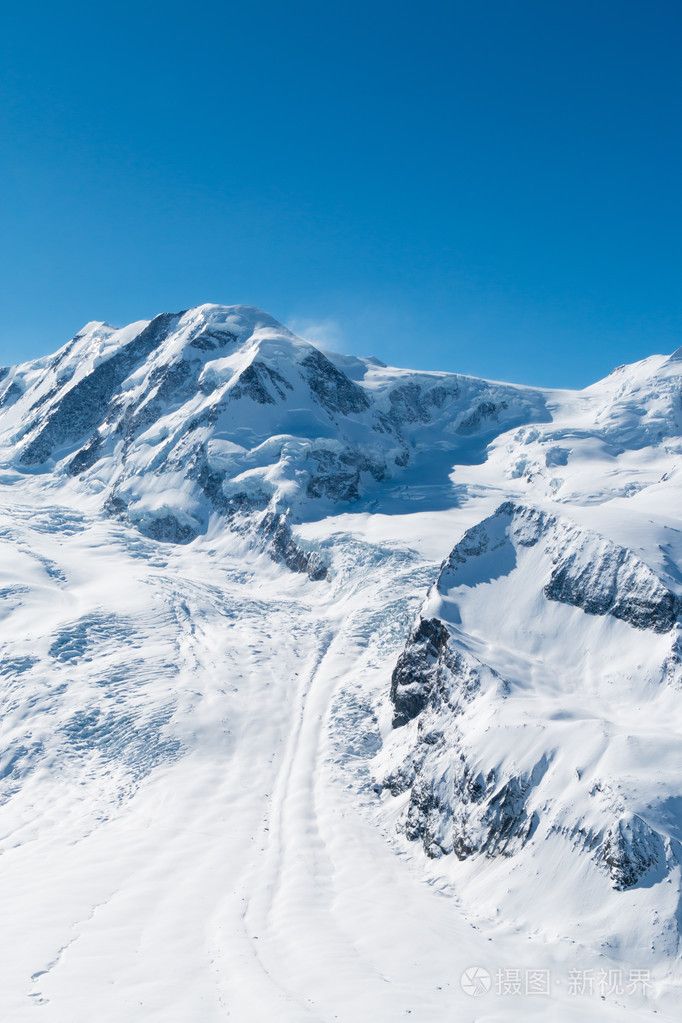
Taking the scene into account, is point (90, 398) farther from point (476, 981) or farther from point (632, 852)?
point (476, 981)

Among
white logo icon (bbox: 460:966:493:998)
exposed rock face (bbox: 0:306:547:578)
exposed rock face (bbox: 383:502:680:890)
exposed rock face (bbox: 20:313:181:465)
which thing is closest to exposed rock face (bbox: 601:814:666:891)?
exposed rock face (bbox: 383:502:680:890)

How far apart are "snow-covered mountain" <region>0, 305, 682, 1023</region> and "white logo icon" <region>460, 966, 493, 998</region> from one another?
0.77 ft

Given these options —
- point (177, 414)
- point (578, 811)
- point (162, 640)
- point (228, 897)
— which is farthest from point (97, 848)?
point (177, 414)

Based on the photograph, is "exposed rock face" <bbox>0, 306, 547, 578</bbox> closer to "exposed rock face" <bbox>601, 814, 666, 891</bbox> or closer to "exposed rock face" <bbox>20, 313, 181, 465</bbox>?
"exposed rock face" <bbox>20, 313, 181, 465</bbox>

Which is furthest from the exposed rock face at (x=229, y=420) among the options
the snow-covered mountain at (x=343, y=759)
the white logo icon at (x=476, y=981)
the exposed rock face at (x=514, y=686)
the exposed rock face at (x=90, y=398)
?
the white logo icon at (x=476, y=981)

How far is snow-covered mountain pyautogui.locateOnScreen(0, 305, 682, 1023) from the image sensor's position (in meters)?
17.9

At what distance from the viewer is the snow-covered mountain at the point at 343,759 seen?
58.6 ft

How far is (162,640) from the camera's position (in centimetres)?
4650

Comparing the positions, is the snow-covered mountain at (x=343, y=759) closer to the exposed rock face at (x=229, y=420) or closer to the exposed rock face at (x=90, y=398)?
the exposed rock face at (x=229, y=420)

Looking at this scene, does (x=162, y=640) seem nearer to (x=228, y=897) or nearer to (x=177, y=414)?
(x=228, y=897)

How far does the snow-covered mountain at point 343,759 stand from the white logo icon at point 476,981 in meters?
0.23

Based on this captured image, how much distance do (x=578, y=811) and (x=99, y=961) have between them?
13931mm

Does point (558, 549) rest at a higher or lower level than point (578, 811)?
higher

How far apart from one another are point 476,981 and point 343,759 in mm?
17545
